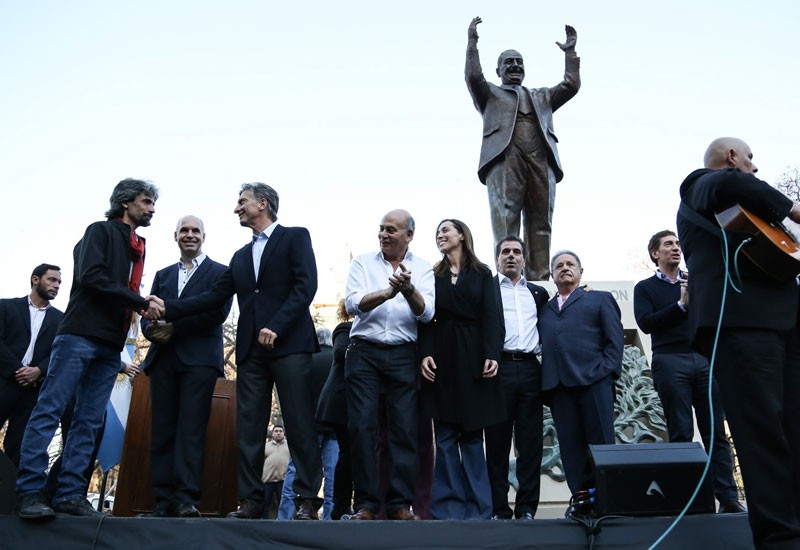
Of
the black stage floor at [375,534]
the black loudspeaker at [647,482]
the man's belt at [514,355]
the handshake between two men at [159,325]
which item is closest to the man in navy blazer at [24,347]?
the handshake between two men at [159,325]

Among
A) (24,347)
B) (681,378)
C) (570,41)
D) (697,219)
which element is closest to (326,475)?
(24,347)

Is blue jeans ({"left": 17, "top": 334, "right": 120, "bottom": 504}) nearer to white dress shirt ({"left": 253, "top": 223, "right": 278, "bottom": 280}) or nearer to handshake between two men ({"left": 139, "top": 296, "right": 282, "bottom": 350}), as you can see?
handshake between two men ({"left": 139, "top": 296, "right": 282, "bottom": 350})

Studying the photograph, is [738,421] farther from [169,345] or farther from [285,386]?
[169,345]

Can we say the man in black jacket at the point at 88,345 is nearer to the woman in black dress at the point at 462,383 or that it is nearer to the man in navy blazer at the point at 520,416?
the woman in black dress at the point at 462,383

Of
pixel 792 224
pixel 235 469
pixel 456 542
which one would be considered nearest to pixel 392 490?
pixel 456 542

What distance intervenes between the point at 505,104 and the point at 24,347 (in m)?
5.14

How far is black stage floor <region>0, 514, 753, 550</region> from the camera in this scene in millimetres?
4156

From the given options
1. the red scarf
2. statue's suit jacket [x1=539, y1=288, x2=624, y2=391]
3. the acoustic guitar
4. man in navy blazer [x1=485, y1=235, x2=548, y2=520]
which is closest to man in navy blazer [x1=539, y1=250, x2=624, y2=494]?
statue's suit jacket [x1=539, y1=288, x2=624, y2=391]

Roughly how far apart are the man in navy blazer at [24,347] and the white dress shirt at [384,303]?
251 centimetres

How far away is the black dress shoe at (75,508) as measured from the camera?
A: 4.53 meters

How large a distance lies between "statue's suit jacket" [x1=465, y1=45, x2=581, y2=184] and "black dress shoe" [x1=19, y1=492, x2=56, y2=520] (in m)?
5.56

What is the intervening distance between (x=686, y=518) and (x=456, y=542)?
46.6 inches

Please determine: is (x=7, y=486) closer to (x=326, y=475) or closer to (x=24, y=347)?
(x=24, y=347)

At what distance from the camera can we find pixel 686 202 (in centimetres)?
406
